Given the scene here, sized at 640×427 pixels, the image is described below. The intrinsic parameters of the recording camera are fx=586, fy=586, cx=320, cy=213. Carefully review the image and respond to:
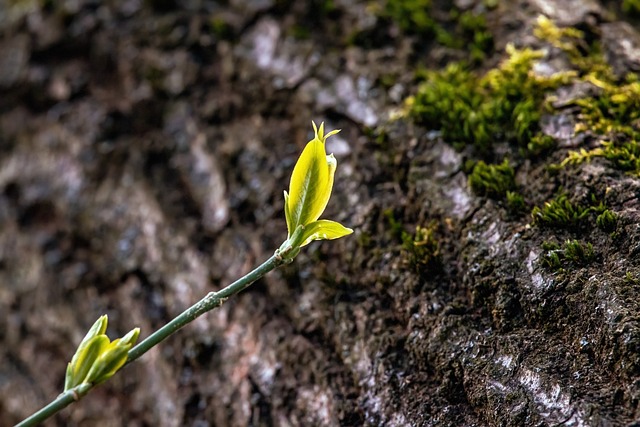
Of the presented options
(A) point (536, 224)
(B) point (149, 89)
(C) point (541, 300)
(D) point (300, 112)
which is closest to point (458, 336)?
(C) point (541, 300)

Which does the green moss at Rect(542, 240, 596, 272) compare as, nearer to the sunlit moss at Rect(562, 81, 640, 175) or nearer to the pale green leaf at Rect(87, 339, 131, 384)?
the sunlit moss at Rect(562, 81, 640, 175)

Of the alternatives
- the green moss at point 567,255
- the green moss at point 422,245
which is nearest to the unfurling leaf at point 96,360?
the green moss at point 422,245

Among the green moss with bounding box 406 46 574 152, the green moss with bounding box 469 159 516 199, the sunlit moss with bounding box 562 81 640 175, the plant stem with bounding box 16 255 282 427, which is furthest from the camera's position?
the green moss with bounding box 406 46 574 152

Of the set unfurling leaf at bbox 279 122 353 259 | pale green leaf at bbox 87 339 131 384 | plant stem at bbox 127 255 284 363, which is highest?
unfurling leaf at bbox 279 122 353 259

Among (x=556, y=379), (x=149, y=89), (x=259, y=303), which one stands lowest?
(x=259, y=303)

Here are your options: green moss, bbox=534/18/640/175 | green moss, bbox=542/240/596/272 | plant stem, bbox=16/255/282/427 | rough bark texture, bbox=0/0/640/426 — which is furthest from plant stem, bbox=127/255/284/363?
green moss, bbox=534/18/640/175

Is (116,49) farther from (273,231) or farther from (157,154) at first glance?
(273,231)
